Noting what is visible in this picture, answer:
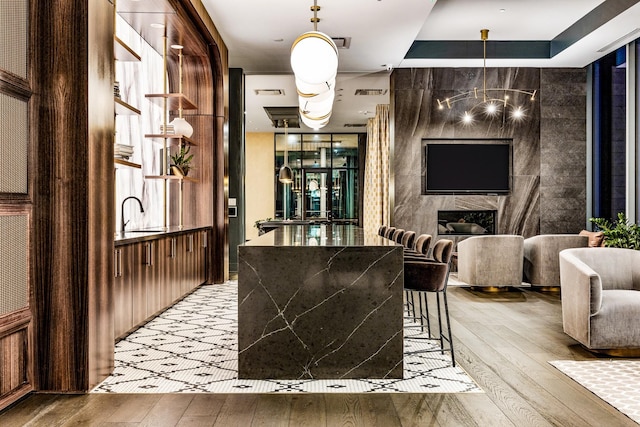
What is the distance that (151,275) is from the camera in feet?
16.8

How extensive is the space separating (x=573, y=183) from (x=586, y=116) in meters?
1.13

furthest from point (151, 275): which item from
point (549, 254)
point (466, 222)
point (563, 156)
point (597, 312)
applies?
point (563, 156)

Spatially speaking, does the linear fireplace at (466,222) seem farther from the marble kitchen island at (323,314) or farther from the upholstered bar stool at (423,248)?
the marble kitchen island at (323,314)

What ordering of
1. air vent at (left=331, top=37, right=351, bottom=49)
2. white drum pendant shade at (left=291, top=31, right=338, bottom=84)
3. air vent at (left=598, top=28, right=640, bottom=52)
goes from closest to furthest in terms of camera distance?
white drum pendant shade at (left=291, top=31, right=338, bottom=84), air vent at (left=331, top=37, right=351, bottom=49), air vent at (left=598, top=28, right=640, bottom=52)

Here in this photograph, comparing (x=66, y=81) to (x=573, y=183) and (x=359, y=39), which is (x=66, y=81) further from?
(x=573, y=183)

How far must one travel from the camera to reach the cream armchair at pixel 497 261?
7.24 meters

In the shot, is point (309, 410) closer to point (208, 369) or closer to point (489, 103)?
point (208, 369)

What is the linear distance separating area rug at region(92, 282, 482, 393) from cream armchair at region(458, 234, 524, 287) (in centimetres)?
255

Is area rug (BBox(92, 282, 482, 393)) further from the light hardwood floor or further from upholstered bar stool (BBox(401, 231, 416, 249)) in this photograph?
upholstered bar stool (BBox(401, 231, 416, 249))

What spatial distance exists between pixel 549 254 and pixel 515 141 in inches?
110

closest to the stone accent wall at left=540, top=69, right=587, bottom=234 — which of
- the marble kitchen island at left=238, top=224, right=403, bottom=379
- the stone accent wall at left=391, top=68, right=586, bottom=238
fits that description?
the stone accent wall at left=391, top=68, right=586, bottom=238

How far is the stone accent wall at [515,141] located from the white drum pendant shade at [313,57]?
5.57 metres

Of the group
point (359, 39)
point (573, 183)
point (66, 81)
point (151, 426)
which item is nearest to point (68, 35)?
point (66, 81)

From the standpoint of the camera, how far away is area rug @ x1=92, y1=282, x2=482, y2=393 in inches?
132
